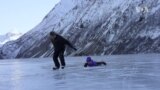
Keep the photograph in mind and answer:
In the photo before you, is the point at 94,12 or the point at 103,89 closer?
the point at 103,89

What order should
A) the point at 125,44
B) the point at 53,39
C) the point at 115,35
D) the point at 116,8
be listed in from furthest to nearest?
the point at 116,8 < the point at 115,35 < the point at 125,44 < the point at 53,39

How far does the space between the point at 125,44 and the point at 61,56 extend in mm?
131318

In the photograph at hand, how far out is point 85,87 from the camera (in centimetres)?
1134

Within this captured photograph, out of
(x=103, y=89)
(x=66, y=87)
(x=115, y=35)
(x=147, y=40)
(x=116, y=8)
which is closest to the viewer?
(x=103, y=89)

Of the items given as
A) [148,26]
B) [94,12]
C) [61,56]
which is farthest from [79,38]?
[61,56]

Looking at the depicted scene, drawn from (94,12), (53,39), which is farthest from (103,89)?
(94,12)

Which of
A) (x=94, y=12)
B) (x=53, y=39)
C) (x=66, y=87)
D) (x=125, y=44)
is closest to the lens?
(x=66, y=87)

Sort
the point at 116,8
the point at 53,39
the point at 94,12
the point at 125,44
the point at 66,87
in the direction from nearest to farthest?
the point at 66,87, the point at 53,39, the point at 125,44, the point at 116,8, the point at 94,12

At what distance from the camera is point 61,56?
21750mm

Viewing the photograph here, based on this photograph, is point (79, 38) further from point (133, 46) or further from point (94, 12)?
point (133, 46)

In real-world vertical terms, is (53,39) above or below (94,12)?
below

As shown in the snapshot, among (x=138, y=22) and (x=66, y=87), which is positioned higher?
(x=138, y=22)

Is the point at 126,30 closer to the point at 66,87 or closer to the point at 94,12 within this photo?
the point at 94,12

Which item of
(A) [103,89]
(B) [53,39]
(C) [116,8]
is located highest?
(C) [116,8]
